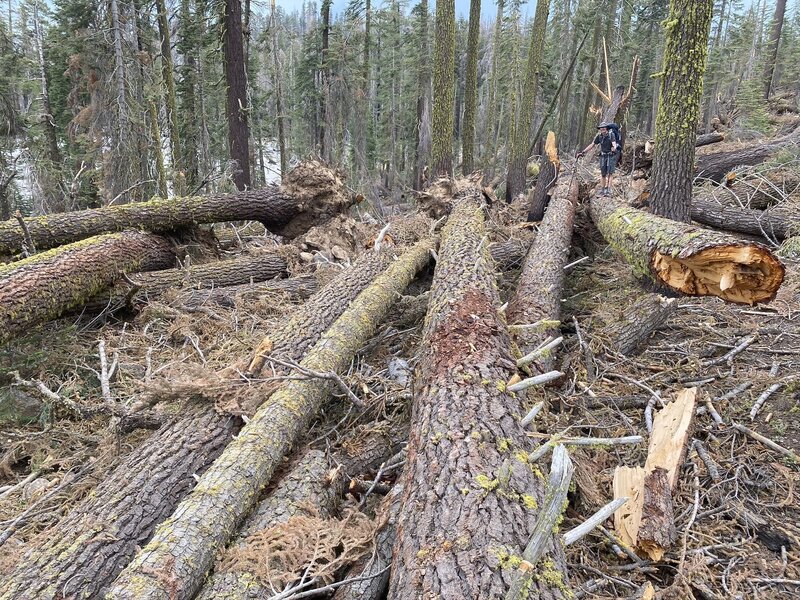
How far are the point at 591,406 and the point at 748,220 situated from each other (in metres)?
5.11

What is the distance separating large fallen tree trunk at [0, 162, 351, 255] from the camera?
5695mm

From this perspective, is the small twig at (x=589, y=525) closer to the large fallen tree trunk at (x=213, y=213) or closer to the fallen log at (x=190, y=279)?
the fallen log at (x=190, y=279)

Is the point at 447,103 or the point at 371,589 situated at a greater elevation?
the point at 447,103

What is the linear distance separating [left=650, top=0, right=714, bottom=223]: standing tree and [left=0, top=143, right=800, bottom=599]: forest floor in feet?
3.70

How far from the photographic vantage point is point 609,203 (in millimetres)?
6262

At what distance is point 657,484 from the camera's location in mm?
2625

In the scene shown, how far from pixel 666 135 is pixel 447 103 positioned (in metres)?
5.90

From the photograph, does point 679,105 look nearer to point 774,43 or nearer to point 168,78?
point 168,78

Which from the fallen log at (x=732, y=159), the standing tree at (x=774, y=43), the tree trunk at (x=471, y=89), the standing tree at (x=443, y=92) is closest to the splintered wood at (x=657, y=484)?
the standing tree at (x=443, y=92)

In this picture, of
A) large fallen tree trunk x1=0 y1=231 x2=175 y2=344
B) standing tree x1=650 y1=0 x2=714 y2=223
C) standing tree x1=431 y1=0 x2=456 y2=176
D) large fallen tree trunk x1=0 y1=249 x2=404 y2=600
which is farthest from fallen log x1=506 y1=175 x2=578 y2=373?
large fallen tree trunk x1=0 y1=231 x2=175 y2=344

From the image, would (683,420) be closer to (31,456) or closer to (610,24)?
(31,456)

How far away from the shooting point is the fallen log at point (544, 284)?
4.07 meters

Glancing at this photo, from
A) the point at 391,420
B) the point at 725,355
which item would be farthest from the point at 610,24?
the point at 391,420

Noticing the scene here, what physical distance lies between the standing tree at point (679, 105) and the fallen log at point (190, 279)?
4.99 m
